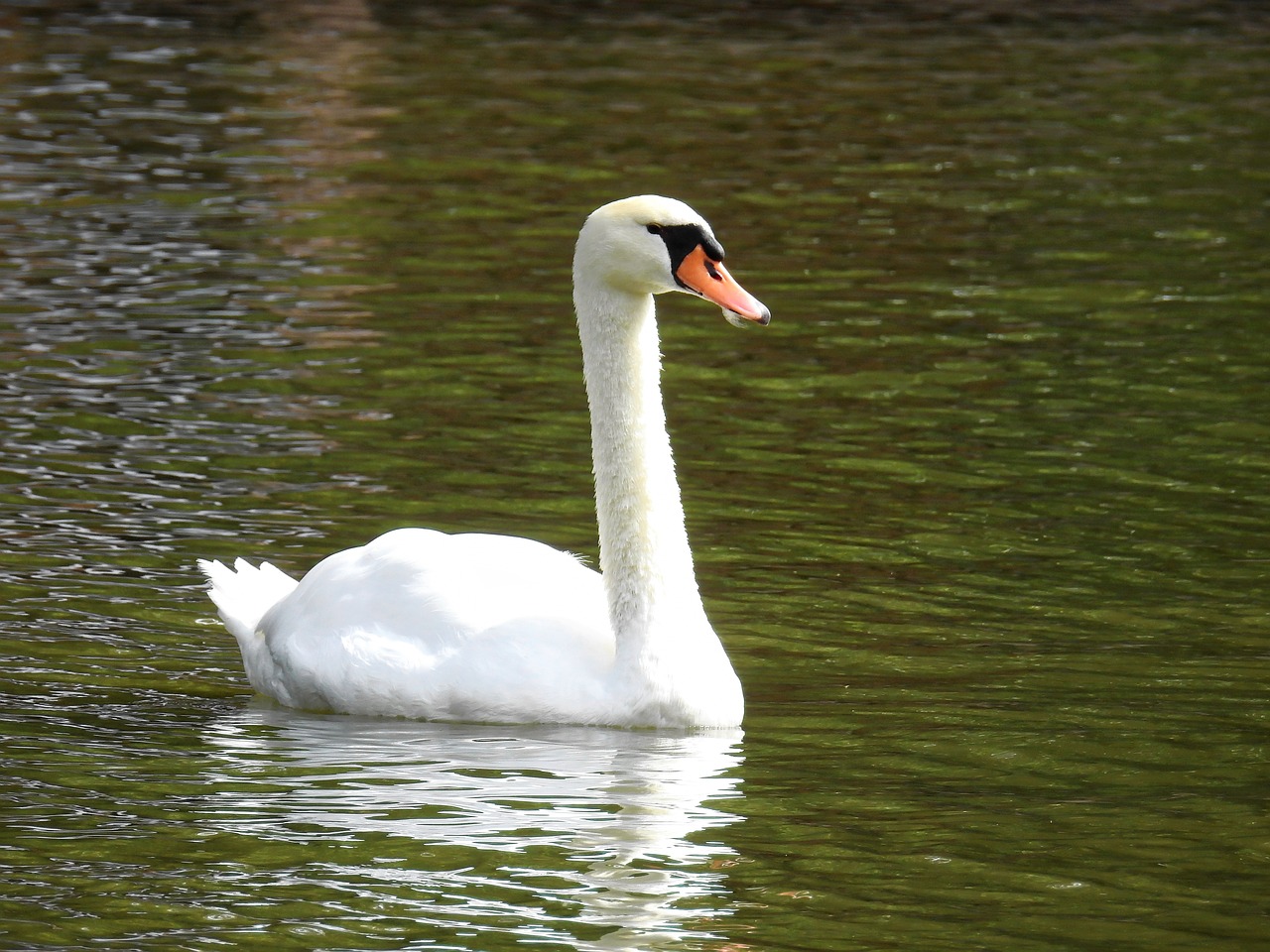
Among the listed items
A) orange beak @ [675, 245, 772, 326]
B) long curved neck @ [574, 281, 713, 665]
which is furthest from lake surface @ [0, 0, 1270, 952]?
orange beak @ [675, 245, 772, 326]

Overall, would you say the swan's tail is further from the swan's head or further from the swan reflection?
the swan's head

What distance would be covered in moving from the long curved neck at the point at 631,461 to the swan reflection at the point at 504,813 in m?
0.55

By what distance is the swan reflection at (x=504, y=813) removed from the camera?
256 inches

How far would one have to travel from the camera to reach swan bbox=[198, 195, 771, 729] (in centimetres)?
816

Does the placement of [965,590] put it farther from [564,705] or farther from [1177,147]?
[1177,147]

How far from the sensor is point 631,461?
8.49 meters

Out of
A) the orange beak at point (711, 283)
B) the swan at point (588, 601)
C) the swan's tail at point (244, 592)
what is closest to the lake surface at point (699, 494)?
the swan at point (588, 601)

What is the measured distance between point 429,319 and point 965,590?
19.9 feet

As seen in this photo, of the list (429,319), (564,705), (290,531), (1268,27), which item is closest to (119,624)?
(290,531)

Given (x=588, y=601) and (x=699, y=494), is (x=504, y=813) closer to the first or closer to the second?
(x=588, y=601)

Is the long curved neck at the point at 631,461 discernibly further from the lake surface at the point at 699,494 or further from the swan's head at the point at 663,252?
the lake surface at the point at 699,494

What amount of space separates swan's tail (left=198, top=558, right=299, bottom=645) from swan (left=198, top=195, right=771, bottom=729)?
27cm

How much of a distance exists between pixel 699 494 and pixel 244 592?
3.05 m

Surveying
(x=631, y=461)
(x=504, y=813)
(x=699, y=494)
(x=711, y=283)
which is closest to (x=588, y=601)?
(x=631, y=461)
